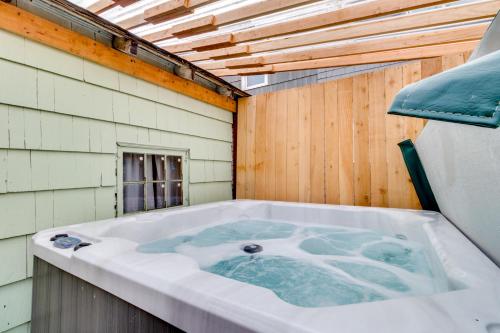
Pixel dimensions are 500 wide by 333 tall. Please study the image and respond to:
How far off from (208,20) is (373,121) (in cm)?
174

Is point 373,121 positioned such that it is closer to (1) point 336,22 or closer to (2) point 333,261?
(1) point 336,22

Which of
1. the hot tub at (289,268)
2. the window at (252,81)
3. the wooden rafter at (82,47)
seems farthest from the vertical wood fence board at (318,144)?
the window at (252,81)

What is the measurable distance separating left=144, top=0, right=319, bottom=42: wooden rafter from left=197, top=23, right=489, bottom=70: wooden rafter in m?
0.73

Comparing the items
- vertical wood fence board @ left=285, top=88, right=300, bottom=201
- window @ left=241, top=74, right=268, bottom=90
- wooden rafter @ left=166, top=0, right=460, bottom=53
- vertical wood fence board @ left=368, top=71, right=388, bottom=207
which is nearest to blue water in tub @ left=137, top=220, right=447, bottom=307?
vertical wood fence board @ left=368, top=71, right=388, bottom=207

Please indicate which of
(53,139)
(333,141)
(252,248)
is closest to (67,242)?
(53,139)

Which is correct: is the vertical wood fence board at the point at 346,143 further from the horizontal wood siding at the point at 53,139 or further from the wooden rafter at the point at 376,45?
the horizontal wood siding at the point at 53,139

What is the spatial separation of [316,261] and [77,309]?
1235mm

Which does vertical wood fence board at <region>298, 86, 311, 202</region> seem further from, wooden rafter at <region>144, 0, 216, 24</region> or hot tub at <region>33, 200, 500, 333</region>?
wooden rafter at <region>144, 0, 216, 24</region>

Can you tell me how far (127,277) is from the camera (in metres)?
0.80

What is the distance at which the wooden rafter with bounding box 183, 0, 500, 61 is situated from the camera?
1573 millimetres

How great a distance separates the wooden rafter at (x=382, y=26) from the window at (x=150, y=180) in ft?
3.36

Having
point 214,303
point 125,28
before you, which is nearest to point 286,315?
point 214,303

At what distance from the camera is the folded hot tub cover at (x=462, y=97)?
0.35m

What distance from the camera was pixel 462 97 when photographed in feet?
1.27
